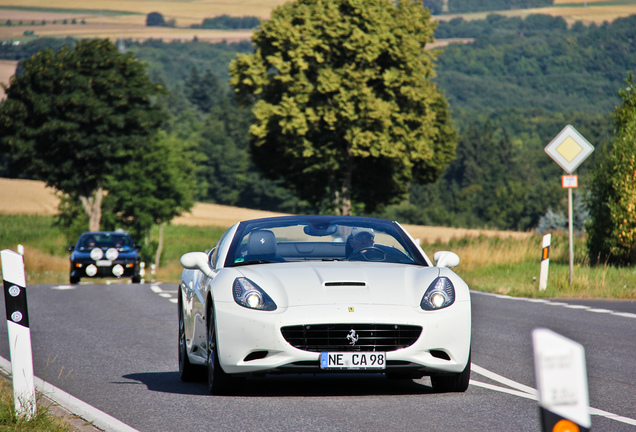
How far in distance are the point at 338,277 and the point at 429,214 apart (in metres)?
138

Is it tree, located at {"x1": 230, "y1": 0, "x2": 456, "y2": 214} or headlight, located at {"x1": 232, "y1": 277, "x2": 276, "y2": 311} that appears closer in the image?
headlight, located at {"x1": 232, "y1": 277, "x2": 276, "y2": 311}

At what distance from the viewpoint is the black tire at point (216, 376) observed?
25.5ft

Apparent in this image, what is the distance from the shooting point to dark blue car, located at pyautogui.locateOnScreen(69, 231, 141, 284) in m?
29.5

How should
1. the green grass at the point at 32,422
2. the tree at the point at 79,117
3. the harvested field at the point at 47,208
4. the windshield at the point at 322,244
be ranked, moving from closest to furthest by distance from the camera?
1. the green grass at the point at 32,422
2. the windshield at the point at 322,244
3. the tree at the point at 79,117
4. the harvested field at the point at 47,208

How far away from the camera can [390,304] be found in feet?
24.8

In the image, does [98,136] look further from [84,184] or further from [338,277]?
[338,277]

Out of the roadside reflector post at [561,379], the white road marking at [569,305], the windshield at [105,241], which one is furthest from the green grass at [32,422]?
the windshield at [105,241]

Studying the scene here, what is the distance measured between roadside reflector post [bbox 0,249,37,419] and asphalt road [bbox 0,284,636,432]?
662mm

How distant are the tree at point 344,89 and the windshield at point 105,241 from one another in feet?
67.6

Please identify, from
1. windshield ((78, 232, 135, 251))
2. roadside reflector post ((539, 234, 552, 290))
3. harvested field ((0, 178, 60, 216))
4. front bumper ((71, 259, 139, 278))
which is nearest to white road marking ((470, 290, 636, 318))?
roadside reflector post ((539, 234, 552, 290))

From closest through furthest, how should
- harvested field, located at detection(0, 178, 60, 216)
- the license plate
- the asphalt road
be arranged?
the asphalt road
the license plate
harvested field, located at detection(0, 178, 60, 216)

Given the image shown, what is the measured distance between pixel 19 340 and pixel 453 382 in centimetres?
324

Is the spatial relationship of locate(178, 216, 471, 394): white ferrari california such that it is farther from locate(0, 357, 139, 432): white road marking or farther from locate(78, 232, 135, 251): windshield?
locate(78, 232, 135, 251): windshield

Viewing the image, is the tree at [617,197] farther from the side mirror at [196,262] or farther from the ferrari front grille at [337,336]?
the ferrari front grille at [337,336]
